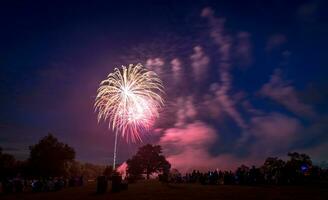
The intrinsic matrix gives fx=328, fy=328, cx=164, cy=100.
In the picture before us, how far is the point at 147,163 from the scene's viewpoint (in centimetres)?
11369

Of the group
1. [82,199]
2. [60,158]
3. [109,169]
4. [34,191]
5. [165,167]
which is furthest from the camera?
[165,167]

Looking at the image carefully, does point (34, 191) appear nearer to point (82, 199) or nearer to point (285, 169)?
point (82, 199)

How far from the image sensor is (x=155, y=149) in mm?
116562

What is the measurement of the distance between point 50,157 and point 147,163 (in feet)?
125

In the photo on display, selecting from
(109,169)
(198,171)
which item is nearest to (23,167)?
(109,169)

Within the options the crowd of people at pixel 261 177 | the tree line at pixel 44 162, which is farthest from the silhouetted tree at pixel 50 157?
the crowd of people at pixel 261 177

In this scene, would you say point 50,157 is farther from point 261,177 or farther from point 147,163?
point 261,177

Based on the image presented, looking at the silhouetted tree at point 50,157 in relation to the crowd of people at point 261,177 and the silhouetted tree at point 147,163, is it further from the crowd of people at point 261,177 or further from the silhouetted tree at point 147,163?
the crowd of people at point 261,177

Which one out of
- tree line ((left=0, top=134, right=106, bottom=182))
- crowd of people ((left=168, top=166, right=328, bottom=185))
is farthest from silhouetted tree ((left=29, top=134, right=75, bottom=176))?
crowd of people ((left=168, top=166, right=328, bottom=185))

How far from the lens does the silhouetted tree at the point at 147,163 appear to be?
4449 inches

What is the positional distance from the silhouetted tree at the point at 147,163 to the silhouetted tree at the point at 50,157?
97.1 ft

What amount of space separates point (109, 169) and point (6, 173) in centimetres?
2799

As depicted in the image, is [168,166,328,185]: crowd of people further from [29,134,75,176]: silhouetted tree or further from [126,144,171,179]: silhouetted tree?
[126,144,171,179]: silhouetted tree

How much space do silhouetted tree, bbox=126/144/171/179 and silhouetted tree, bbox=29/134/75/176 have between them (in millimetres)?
29590
